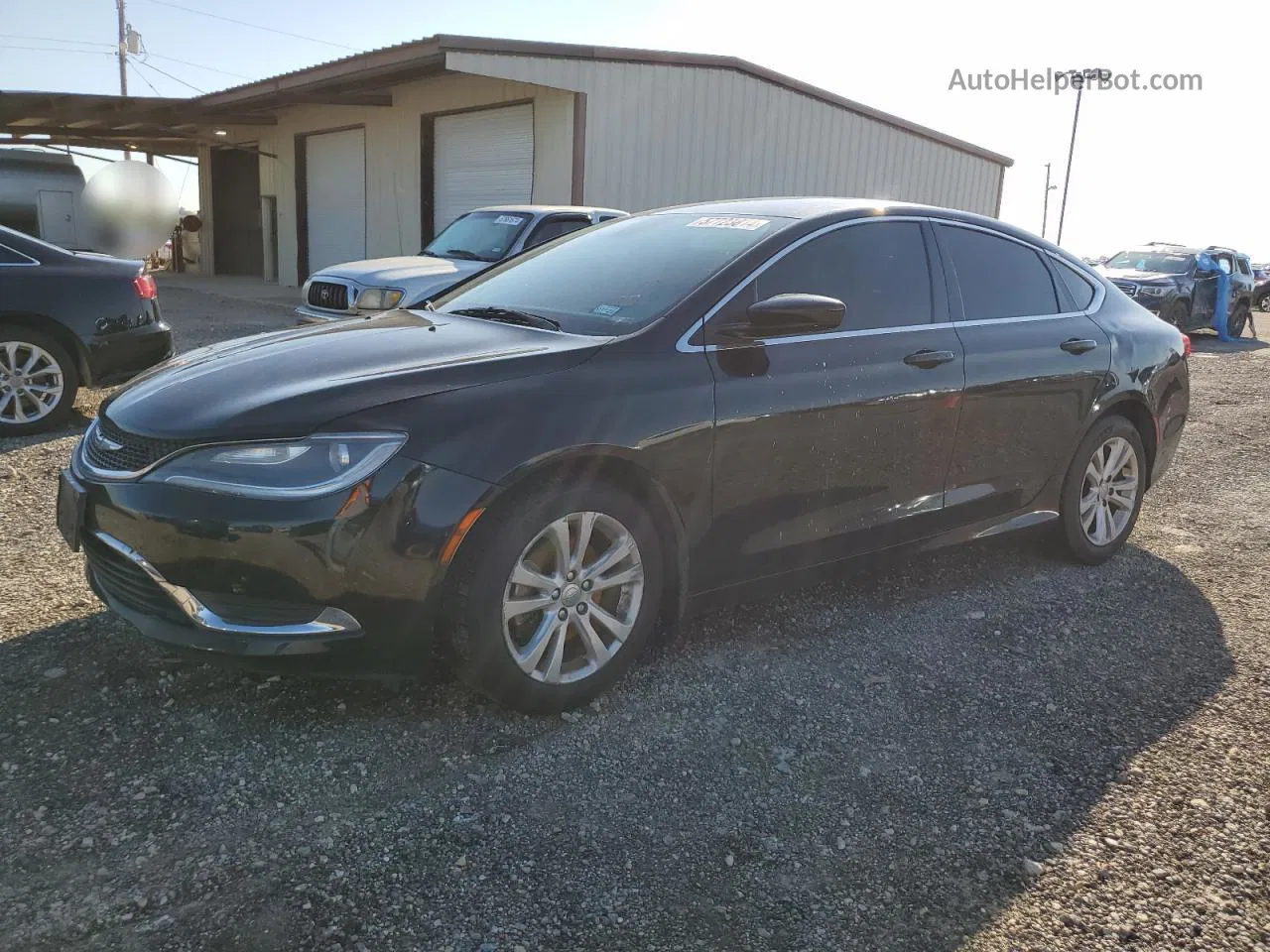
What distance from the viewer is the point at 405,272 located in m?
9.50

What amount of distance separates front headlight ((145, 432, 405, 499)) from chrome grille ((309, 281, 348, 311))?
6.95 meters

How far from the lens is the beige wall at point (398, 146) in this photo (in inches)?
618

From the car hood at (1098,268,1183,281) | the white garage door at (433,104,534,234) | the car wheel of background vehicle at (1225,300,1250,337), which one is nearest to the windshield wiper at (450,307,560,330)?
→ the white garage door at (433,104,534,234)

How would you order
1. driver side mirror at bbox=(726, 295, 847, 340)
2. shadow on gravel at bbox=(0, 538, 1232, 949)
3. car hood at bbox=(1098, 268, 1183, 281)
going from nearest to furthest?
1. shadow on gravel at bbox=(0, 538, 1232, 949)
2. driver side mirror at bbox=(726, 295, 847, 340)
3. car hood at bbox=(1098, 268, 1183, 281)

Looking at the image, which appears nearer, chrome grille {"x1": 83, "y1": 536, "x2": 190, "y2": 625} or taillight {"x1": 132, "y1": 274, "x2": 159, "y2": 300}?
chrome grille {"x1": 83, "y1": 536, "x2": 190, "y2": 625}

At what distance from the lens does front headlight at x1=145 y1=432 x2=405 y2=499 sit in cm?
278

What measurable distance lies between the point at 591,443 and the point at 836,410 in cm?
106

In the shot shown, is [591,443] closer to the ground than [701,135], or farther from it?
closer to the ground

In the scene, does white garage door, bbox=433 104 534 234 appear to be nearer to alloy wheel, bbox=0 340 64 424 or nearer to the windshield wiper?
alloy wheel, bbox=0 340 64 424

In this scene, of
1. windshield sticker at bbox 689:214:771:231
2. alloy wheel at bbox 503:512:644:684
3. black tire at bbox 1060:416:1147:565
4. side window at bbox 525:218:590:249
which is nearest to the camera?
alloy wheel at bbox 503:512:644:684

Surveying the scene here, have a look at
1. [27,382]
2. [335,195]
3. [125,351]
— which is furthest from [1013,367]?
[335,195]

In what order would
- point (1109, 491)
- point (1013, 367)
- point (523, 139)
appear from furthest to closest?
point (523, 139), point (1109, 491), point (1013, 367)

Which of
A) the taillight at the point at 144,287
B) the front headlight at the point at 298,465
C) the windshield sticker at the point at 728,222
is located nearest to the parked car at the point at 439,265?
the taillight at the point at 144,287

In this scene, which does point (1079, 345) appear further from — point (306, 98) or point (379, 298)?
point (306, 98)
